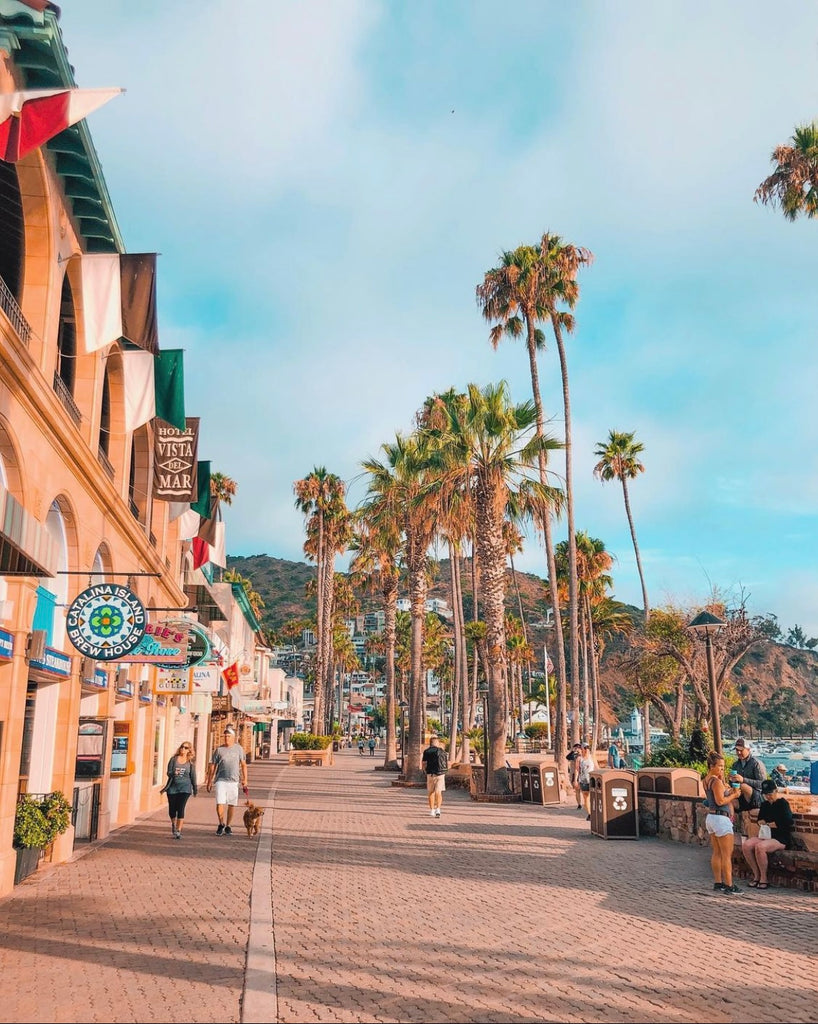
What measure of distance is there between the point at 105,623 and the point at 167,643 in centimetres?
467

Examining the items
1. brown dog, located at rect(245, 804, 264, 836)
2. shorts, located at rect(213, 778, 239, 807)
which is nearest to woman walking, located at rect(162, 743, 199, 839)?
shorts, located at rect(213, 778, 239, 807)

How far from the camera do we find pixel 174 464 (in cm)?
2116

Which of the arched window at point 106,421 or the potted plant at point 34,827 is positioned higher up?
the arched window at point 106,421

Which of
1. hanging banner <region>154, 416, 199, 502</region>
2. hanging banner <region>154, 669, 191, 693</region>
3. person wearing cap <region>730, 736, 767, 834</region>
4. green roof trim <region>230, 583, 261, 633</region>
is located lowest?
person wearing cap <region>730, 736, 767, 834</region>

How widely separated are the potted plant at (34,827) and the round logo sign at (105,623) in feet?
6.99

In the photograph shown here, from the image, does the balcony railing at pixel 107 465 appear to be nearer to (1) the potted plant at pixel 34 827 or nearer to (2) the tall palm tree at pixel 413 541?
(1) the potted plant at pixel 34 827

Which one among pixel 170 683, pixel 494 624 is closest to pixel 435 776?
pixel 170 683

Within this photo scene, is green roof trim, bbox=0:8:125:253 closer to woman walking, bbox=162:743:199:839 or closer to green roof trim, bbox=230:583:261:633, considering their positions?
woman walking, bbox=162:743:199:839

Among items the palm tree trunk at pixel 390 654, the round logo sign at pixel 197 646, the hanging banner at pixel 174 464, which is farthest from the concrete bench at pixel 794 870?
the palm tree trunk at pixel 390 654

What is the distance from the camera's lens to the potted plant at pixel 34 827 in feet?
36.4

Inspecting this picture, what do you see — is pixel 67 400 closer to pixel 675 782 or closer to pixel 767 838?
pixel 767 838

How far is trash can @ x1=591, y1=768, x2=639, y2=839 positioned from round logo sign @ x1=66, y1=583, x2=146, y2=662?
8.82 meters

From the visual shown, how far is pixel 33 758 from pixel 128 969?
708cm

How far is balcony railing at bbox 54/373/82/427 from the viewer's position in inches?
520
